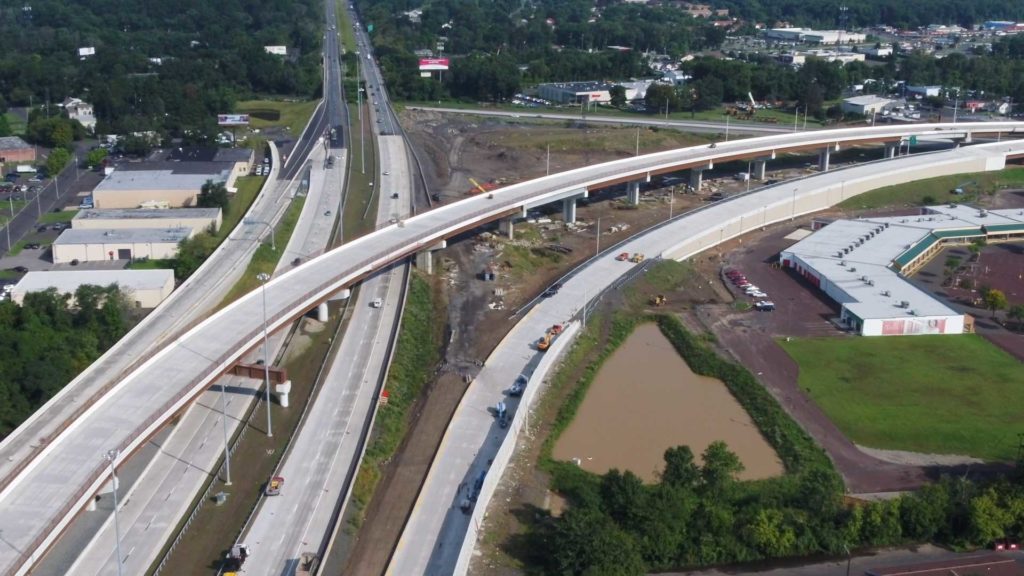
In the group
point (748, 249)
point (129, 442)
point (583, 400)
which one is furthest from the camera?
point (748, 249)

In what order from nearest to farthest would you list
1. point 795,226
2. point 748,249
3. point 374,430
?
point 374,430, point 748,249, point 795,226

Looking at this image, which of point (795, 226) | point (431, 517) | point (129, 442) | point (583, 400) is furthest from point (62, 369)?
point (795, 226)

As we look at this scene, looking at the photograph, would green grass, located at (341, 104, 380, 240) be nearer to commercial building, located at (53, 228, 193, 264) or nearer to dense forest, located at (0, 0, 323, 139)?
commercial building, located at (53, 228, 193, 264)

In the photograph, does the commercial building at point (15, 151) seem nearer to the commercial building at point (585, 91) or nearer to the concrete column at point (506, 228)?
the concrete column at point (506, 228)

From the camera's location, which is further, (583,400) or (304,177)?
(304,177)

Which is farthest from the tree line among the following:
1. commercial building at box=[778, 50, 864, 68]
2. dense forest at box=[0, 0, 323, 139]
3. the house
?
commercial building at box=[778, 50, 864, 68]

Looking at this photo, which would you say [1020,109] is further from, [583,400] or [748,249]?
[583,400]

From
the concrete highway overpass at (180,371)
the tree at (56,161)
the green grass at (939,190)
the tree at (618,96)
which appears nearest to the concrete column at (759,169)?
the green grass at (939,190)
